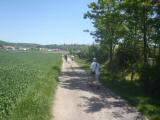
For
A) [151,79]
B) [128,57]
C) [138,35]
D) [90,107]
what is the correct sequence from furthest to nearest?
[138,35]
[128,57]
[151,79]
[90,107]

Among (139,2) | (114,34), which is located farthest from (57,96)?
(114,34)

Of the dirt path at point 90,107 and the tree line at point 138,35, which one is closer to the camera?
the dirt path at point 90,107

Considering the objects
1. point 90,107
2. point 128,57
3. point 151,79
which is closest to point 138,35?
point 128,57

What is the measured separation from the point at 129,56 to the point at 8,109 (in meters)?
15.9

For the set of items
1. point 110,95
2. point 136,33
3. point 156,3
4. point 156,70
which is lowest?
point 110,95

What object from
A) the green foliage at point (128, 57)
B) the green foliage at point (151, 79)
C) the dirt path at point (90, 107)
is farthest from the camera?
the green foliage at point (128, 57)

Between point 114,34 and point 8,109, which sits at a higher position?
point 114,34

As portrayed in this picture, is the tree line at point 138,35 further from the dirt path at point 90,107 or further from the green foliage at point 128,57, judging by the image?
the dirt path at point 90,107

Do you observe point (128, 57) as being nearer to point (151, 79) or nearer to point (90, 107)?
point (151, 79)

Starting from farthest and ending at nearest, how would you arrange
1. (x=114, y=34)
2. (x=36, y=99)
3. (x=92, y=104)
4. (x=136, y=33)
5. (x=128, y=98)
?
(x=114, y=34)
(x=136, y=33)
(x=128, y=98)
(x=92, y=104)
(x=36, y=99)

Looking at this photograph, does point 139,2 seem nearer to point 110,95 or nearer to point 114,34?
point 110,95

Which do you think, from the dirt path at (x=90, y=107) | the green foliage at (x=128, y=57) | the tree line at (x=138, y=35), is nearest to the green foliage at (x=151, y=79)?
the tree line at (x=138, y=35)

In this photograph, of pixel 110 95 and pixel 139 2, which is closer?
pixel 110 95

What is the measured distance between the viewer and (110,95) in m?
17.6
